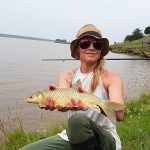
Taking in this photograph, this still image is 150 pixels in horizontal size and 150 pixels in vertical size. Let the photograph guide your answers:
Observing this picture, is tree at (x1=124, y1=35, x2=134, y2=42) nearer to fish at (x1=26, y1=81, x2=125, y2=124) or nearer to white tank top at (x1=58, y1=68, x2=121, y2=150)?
white tank top at (x1=58, y1=68, x2=121, y2=150)

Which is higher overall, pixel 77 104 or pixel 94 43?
pixel 94 43

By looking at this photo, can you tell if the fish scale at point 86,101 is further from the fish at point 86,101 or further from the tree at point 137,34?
the tree at point 137,34

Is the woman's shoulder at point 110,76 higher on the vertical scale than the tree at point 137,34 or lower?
lower

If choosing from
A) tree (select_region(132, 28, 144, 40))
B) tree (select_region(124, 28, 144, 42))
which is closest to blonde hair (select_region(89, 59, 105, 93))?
tree (select_region(124, 28, 144, 42))

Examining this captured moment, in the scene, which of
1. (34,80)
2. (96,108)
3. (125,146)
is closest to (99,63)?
(96,108)

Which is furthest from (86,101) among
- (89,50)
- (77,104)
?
(89,50)

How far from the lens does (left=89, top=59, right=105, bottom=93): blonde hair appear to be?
436 cm

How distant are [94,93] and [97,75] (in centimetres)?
22

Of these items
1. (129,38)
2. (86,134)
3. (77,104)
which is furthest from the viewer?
(129,38)

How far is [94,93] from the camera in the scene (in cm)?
437

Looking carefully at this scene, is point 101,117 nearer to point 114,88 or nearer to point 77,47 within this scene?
point 114,88

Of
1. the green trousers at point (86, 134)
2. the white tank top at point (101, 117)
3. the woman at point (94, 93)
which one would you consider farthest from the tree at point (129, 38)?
the green trousers at point (86, 134)

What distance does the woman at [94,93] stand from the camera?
407 cm

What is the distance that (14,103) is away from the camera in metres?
13.4
